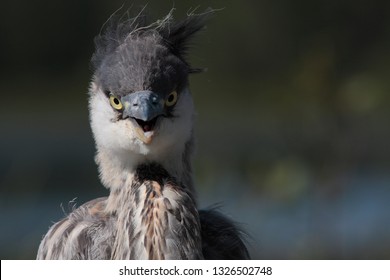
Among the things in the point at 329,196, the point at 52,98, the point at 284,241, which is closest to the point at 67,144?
the point at 52,98

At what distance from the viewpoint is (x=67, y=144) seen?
770 centimetres

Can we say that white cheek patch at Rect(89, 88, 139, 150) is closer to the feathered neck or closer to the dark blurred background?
the feathered neck

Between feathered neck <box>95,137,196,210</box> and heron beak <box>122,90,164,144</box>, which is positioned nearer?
heron beak <box>122,90,164,144</box>

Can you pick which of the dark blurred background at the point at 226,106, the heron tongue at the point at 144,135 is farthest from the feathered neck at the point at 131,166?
the dark blurred background at the point at 226,106

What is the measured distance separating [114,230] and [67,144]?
17.0 feet

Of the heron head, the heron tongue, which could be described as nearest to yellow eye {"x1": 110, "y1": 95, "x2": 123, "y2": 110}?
the heron head

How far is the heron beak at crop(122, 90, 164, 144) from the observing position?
2.42 metres

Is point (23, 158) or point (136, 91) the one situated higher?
point (23, 158)

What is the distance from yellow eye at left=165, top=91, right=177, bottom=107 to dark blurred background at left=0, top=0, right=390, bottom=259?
5.31 feet

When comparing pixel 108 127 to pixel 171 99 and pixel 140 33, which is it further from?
pixel 140 33

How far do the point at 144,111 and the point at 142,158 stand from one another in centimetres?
20

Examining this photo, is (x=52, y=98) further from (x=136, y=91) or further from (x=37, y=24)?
(x=136, y=91)

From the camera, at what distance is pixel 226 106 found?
305 inches

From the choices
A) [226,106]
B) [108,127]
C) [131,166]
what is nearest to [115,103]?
[108,127]
